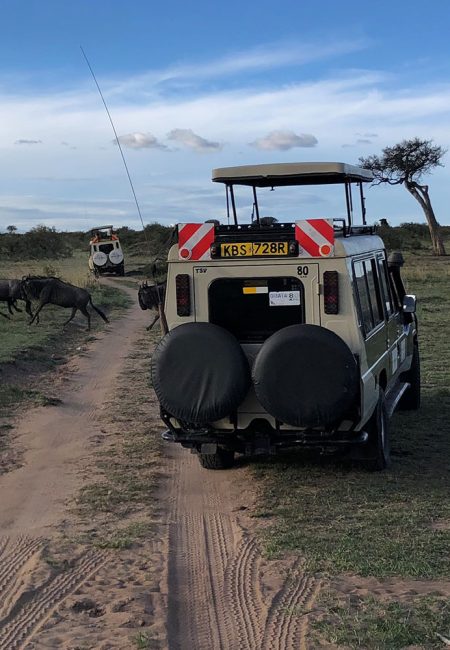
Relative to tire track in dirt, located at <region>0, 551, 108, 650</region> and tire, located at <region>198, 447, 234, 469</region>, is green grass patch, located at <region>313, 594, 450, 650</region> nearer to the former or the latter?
tire track in dirt, located at <region>0, 551, 108, 650</region>

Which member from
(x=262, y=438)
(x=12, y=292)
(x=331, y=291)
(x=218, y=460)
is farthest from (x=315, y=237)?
(x=12, y=292)

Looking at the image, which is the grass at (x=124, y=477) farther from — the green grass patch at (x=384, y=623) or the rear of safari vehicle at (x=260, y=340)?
the green grass patch at (x=384, y=623)

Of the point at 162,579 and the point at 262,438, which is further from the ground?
the point at 262,438

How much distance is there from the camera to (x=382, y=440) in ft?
23.9

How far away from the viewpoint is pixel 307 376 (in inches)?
247

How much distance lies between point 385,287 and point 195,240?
8.50ft

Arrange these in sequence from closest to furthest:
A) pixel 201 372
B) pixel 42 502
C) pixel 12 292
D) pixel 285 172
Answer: pixel 201 372
pixel 42 502
pixel 285 172
pixel 12 292

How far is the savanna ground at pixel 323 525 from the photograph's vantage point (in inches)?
171

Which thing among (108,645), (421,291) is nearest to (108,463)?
(108,645)

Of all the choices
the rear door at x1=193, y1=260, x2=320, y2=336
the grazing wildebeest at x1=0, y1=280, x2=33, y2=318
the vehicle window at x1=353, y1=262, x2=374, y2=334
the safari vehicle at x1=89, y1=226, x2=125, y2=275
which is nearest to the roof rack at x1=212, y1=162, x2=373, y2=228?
the vehicle window at x1=353, y1=262, x2=374, y2=334

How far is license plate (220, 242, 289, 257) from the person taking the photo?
673 cm

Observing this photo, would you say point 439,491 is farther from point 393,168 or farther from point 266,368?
point 393,168

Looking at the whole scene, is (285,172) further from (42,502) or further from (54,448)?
(54,448)

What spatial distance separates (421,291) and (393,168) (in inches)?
918
